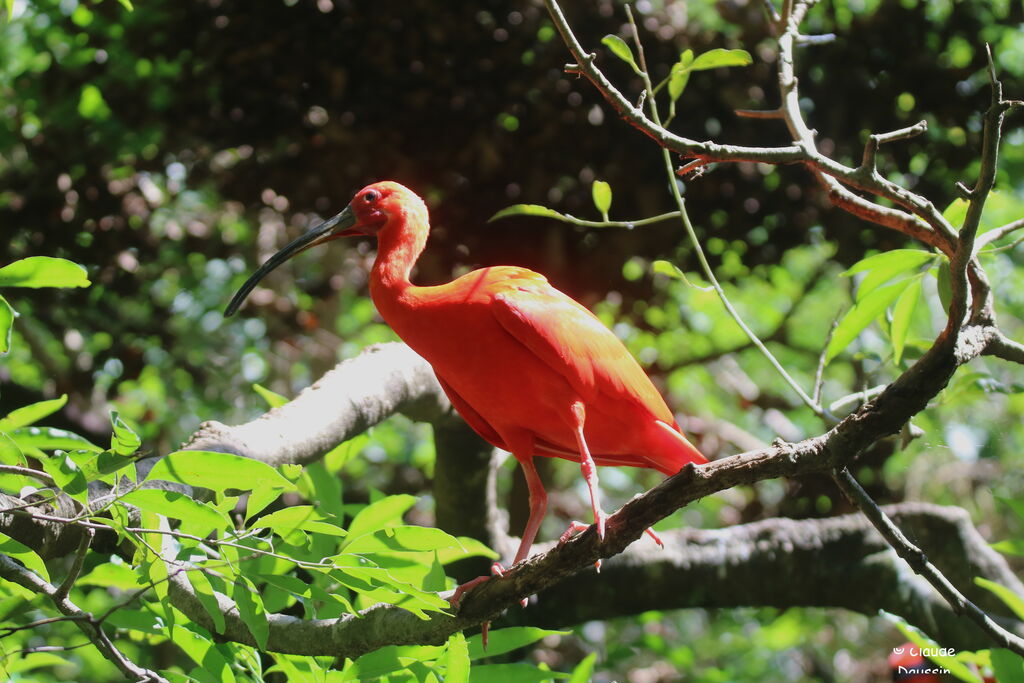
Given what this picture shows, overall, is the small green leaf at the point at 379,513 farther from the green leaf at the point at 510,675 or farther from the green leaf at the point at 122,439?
the green leaf at the point at 122,439

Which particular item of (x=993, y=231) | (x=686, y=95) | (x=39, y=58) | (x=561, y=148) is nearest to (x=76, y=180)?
(x=39, y=58)

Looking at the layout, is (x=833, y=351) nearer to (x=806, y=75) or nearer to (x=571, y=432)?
(x=571, y=432)

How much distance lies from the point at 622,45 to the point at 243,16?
1.92 meters

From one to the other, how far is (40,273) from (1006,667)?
1.95 m

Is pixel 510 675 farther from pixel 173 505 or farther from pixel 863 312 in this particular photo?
pixel 863 312

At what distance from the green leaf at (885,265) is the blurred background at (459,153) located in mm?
436

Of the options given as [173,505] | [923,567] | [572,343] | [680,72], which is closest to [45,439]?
[173,505]

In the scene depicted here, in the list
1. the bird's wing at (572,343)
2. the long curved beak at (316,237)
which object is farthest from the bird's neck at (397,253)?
the bird's wing at (572,343)

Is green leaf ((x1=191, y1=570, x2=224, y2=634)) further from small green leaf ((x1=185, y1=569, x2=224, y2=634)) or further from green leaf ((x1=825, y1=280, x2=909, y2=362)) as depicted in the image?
green leaf ((x1=825, y1=280, x2=909, y2=362))

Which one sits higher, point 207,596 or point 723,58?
point 723,58

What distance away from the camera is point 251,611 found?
1.76 metres

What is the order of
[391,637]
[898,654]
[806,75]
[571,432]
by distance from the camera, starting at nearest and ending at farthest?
[391,637], [571,432], [898,654], [806,75]

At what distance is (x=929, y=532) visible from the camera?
343 cm

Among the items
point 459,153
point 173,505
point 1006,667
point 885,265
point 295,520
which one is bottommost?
point 1006,667
